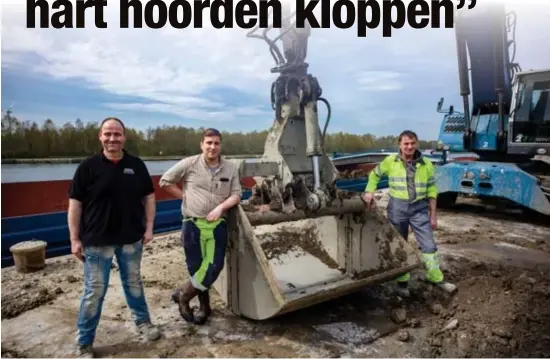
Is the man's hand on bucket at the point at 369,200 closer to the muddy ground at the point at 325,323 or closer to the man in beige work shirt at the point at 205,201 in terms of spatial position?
the muddy ground at the point at 325,323

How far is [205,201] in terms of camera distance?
319 centimetres

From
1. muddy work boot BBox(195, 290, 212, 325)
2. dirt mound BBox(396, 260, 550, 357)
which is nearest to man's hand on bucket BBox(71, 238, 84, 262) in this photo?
muddy work boot BBox(195, 290, 212, 325)

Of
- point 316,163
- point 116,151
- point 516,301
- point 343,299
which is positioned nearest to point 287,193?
point 316,163

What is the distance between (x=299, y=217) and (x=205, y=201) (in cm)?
87

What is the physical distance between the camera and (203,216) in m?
3.18

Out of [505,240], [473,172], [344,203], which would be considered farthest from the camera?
[473,172]

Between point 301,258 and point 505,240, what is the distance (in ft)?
11.8

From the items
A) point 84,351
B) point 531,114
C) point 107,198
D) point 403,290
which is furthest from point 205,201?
point 531,114

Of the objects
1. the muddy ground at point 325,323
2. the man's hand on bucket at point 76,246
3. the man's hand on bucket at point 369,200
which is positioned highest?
the man's hand on bucket at point 369,200

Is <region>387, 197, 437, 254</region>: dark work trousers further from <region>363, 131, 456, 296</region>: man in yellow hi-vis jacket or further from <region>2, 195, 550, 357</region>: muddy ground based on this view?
<region>2, 195, 550, 357</region>: muddy ground

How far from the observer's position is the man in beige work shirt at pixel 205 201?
3193 mm

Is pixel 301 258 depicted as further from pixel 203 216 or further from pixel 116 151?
pixel 116 151

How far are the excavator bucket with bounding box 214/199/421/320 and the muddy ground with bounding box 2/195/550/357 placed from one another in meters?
0.23

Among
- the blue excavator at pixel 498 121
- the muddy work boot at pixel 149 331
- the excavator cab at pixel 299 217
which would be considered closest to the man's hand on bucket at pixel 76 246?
the muddy work boot at pixel 149 331
